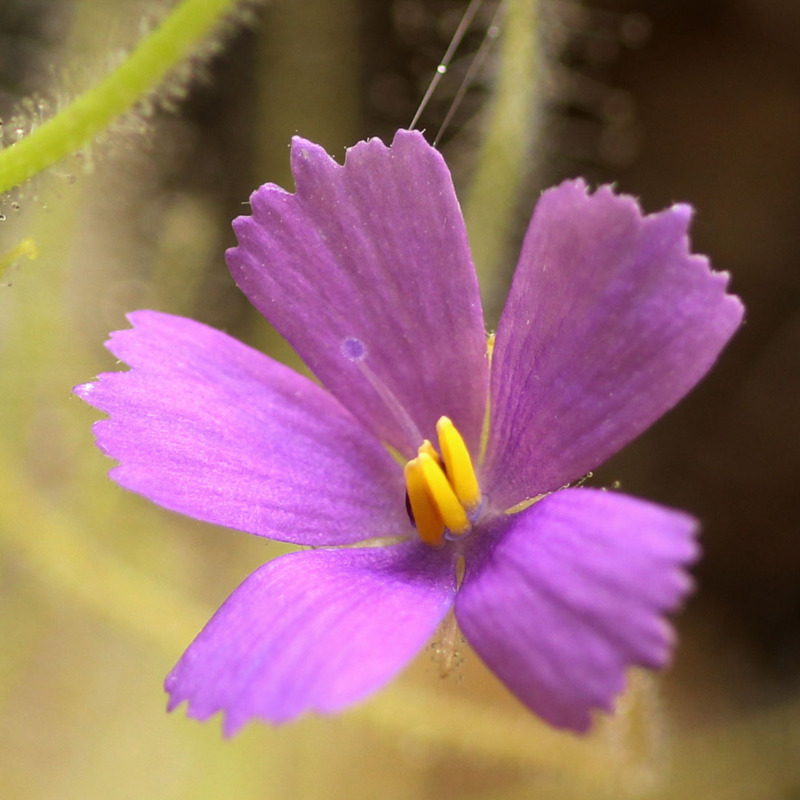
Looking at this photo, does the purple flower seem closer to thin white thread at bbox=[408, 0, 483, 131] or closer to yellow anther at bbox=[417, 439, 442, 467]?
yellow anther at bbox=[417, 439, 442, 467]

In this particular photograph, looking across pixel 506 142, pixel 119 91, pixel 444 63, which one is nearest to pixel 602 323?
pixel 119 91

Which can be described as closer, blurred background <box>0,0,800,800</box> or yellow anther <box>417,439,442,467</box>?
yellow anther <box>417,439,442,467</box>

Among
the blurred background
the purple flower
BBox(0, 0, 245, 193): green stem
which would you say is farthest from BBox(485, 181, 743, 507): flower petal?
the blurred background

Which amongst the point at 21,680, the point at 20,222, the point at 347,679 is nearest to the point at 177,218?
the point at 20,222

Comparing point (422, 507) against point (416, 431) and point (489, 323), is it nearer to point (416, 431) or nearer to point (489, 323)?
point (416, 431)

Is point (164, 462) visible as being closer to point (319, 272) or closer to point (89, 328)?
point (319, 272)

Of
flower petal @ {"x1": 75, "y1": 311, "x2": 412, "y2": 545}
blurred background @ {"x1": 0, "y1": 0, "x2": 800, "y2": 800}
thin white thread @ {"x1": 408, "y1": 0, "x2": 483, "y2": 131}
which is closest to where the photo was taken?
flower petal @ {"x1": 75, "y1": 311, "x2": 412, "y2": 545}

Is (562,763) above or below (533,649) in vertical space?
below
